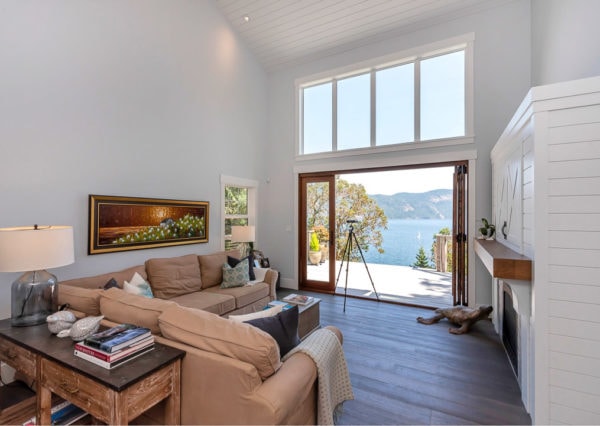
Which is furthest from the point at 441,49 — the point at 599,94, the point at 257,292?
the point at 257,292

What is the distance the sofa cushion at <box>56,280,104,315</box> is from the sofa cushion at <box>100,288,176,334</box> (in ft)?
0.41

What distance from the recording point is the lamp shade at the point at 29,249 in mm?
1838

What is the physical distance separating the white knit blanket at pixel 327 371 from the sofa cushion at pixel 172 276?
7.61 feet

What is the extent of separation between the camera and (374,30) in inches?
181

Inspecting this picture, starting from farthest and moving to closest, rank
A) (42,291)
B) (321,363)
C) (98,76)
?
(98,76), (42,291), (321,363)

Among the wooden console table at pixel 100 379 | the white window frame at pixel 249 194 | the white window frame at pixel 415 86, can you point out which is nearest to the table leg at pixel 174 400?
the wooden console table at pixel 100 379

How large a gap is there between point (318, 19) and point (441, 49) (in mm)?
2024

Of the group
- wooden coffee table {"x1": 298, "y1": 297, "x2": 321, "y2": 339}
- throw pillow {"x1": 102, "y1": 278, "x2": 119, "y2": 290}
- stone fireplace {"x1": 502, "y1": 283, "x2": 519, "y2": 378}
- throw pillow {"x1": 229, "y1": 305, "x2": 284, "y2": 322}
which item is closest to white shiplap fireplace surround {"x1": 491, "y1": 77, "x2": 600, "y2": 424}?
stone fireplace {"x1": 502, "y1": 283, "x2": 519, "y2": 378}

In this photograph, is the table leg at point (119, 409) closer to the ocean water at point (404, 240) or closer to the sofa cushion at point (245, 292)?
the sofa cushion at point (245, 292)

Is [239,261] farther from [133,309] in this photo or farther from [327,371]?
[327,371]

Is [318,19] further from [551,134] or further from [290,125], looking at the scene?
[551,134]

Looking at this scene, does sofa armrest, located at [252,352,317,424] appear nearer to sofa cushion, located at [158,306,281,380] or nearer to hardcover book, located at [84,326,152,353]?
sofa cushion, located at [158,306,281,380]

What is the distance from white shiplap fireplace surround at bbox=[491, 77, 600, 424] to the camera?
1588 mm

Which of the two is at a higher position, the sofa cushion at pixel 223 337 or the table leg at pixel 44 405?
the sofa cushion at pixel 223 337
